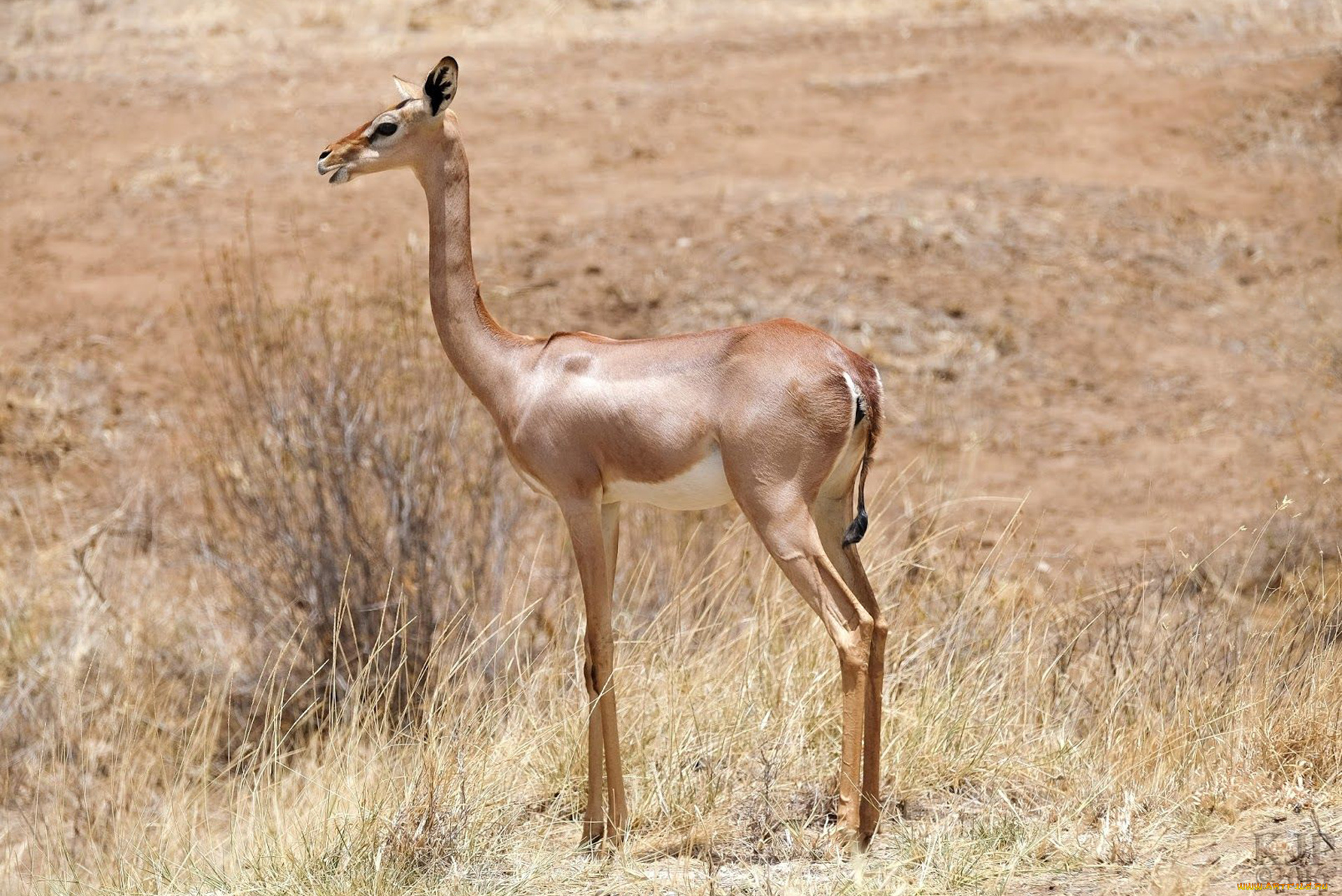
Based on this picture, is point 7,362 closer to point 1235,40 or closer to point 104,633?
point 104,633

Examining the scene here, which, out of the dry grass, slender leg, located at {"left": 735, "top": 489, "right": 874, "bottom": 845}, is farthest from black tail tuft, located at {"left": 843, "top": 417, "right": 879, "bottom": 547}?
the dry grass

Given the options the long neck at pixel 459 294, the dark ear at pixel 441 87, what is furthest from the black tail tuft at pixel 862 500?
the dark ear at pixel 441 87

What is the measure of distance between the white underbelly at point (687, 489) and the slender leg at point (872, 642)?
35cm

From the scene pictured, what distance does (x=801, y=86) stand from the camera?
16.0 m

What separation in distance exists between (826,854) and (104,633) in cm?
505

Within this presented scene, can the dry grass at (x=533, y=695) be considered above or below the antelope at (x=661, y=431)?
below

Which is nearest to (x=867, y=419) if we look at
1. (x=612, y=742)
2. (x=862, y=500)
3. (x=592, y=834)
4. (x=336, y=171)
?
(x=862, y=500)

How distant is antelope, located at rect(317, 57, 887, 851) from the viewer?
4141mm

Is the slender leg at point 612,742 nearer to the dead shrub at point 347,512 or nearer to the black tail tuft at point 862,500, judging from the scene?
the black tail tuft at point 862,500

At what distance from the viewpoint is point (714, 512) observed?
8.05m

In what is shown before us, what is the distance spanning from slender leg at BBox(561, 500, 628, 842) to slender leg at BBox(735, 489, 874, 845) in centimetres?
49

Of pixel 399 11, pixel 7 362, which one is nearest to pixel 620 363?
pixel 7 362

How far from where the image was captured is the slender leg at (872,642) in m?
4.41

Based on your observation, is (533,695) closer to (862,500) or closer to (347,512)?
(862,500)
